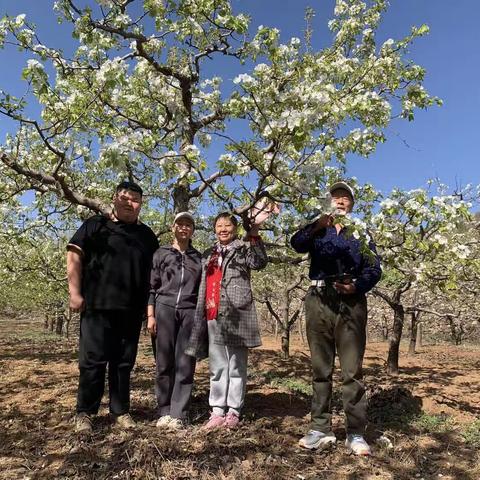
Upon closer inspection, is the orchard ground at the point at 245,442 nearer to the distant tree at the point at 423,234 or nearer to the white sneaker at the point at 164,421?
the white sneaker at the point at 164,421

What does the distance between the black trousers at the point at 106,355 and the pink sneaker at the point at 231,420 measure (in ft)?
4.02

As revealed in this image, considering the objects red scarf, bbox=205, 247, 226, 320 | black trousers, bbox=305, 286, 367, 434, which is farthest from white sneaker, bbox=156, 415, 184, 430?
black trousers, bbox=305, 286, 367, 434

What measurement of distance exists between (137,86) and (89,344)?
4.46m

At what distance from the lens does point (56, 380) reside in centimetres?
896

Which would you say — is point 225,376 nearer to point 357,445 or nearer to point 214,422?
point 214,422

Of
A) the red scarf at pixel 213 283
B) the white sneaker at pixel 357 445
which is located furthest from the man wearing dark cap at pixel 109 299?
the white sneaker at pixel 357 445

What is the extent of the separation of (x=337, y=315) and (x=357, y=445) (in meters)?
1.36

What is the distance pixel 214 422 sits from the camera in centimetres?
504

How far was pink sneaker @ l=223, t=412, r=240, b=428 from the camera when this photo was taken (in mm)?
5066

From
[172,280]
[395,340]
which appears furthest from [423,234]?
[395,340]

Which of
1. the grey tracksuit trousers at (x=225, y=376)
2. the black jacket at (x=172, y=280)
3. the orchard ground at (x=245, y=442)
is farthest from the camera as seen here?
the black jacket at (x=172, y=280)

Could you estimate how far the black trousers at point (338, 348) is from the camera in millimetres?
4656

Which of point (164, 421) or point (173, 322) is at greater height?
point (173, 322)

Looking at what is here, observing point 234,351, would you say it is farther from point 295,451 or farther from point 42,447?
point 42,447
